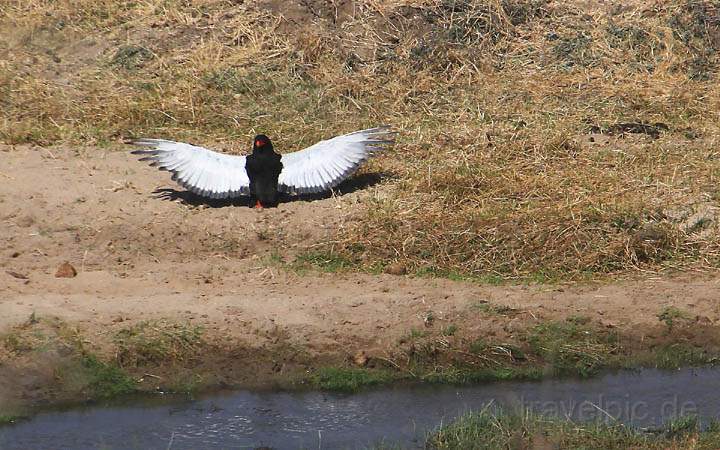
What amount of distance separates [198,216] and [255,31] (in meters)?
2.93

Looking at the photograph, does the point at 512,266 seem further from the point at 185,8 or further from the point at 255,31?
the point at 185,8

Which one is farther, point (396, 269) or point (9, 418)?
point (396, 269)

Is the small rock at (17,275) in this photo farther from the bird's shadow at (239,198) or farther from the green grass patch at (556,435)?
the green grass patch at (556,435)

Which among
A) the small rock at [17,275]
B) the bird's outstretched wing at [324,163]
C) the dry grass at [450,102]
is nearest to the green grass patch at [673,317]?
the dry grass at [450,102]

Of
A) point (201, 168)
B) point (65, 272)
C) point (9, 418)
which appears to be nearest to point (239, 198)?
point (201, 168)

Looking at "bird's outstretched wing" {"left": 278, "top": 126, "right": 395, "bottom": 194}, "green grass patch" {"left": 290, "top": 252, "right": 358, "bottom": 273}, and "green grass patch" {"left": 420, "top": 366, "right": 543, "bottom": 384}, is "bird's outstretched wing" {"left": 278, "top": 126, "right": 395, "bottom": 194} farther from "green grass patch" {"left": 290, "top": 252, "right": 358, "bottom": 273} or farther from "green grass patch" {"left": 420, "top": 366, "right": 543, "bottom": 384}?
"green grass patch" {"left": 420, "top": 366, "right": 543, "bottom": 384}

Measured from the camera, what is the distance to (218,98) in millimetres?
10445

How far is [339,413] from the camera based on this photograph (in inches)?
268

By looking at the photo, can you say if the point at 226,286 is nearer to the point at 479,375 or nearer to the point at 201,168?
the point at 201,168

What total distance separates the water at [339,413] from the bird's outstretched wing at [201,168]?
2079mm

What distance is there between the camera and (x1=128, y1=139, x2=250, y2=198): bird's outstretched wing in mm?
8797

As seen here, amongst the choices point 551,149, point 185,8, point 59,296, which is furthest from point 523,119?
point 59,296

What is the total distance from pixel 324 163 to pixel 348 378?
7.04ft

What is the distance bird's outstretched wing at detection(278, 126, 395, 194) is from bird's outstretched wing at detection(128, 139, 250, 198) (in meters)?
0.29
